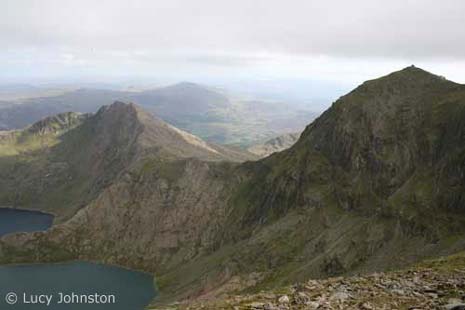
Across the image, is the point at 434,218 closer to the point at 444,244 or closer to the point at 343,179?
the point at 444,244

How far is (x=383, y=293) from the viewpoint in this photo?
1702 inches

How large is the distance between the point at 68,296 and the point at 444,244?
127092 mm

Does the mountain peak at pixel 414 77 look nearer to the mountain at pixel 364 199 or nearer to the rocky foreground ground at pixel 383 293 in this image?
the mountain at pixel 364 199

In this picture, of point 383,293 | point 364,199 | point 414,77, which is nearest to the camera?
point 383,293

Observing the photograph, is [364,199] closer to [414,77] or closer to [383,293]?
[414,77]

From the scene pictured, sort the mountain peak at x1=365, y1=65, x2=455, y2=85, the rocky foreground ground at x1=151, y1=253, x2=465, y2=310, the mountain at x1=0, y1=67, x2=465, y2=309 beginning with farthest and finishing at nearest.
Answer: the mountain peak at x1=365, y1=65, x2=455, y2=85, the mountain at x1=0, y1=67, x2=465, y2=309, the rocky foreground ground at x1=151, y1=253, x2=465, y2=310

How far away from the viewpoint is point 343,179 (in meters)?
183

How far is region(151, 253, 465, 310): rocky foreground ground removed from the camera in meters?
38.4

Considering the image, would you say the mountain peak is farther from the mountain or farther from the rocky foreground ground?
the rocky foreground ground

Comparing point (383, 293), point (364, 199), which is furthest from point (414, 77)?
point (383, 293)

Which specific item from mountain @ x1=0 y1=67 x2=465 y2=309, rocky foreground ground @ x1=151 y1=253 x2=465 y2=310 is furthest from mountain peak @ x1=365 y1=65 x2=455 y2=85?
rocky foreground ground @ x1=151 y1=253 x2=465 y2=310

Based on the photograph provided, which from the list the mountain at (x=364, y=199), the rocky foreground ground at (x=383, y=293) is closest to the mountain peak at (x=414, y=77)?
the mountain at (x=364, y=199)

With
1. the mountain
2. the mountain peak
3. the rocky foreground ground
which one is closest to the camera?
the rocky foreground ground

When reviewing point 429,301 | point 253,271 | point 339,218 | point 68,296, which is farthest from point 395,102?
point 429,301
